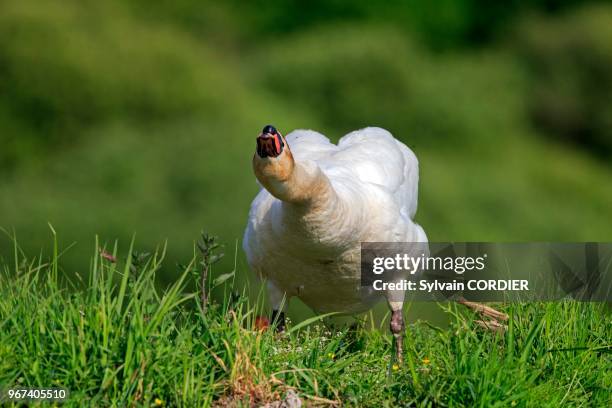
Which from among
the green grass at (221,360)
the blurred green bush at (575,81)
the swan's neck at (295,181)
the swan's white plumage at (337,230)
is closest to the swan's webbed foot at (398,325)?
the swan's white plumage at (337,230)

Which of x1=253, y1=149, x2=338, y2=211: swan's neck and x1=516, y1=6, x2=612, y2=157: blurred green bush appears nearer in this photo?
x1=253, y1=149, x2=338, y2=211: swan's neck

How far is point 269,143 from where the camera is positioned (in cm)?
627

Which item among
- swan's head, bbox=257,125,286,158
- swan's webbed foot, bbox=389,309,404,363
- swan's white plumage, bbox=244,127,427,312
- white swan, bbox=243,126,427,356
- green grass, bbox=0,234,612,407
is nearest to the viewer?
green grass, bbox=0,234,612,407

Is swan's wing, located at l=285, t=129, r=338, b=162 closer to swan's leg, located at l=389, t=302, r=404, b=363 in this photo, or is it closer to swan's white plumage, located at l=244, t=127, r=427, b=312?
swan's white plumage, located at l=244, t=127, r=427, b=312

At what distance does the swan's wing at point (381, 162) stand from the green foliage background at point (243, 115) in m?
11.0

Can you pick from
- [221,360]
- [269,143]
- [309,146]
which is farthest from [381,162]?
[221,360]

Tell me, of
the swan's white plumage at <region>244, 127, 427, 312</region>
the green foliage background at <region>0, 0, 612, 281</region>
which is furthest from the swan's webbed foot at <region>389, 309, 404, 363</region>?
the green foliage background at <region>0, 0, 612, 281</region>

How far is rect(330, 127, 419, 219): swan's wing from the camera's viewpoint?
821 cm

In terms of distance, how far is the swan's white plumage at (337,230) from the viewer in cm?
722

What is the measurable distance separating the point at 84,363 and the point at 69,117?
22429 millimetres

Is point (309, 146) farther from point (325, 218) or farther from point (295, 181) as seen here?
point (295, 181)

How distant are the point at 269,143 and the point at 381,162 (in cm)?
233

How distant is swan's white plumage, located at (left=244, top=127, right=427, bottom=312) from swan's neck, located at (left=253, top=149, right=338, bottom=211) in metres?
0.09

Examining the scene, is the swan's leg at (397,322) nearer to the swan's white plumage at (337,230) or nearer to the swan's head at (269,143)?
the swan's white plumage at (337,230)
